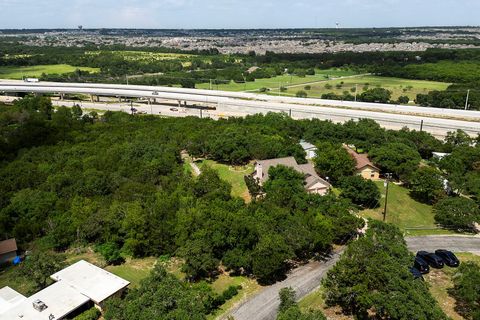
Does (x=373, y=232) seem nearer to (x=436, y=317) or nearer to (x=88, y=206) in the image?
(x=436, y=317)

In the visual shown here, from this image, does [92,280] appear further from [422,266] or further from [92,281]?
[422,266]

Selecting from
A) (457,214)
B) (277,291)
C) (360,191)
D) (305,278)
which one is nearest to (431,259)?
(457,214)

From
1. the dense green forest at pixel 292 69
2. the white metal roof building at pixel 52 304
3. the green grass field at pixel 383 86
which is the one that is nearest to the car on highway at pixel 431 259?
the white metal roof building at pixel 52 304

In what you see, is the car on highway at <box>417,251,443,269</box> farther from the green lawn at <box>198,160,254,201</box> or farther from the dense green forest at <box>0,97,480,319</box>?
the green lawn at <box>198,160,254,201</box>

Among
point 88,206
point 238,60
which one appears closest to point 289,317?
point 88,206

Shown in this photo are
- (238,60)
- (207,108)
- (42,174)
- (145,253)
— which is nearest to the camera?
(145,253)

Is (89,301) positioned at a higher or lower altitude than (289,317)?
lower
